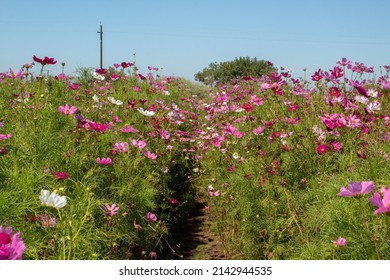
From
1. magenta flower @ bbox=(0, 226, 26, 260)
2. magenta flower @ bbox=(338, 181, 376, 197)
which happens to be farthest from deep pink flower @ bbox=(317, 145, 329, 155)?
magenta flower @ bbox=(0, 226, 26, 260)

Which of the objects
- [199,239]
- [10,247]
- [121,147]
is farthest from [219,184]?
[10,247]

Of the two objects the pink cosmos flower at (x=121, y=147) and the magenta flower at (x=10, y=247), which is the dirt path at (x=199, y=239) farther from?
the magenta flower at (x=10, y=247)

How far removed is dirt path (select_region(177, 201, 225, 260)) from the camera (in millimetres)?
3717

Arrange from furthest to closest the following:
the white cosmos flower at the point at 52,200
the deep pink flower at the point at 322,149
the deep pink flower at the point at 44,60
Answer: the deep pink flower at the point at 44,60 → the deep pink flower at the point at 322,149 → the white cosmos flower at the point at 52,200

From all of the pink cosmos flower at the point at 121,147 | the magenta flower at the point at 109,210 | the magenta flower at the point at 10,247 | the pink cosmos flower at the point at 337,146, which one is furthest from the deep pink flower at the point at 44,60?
the magenta flower at the point at 10,247

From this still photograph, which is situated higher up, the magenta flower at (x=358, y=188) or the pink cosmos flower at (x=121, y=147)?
the magenta flower at (x=358, y=188)

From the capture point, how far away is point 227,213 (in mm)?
3969

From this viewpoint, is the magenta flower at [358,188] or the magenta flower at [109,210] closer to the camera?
the magenta flower at [358,188]

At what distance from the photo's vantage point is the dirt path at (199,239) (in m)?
3.72

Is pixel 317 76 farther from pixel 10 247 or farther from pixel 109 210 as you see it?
pixel 10 247

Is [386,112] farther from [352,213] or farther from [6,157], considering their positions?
[6,157]

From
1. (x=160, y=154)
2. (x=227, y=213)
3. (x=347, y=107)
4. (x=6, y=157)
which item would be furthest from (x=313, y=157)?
(x=6, y=157)

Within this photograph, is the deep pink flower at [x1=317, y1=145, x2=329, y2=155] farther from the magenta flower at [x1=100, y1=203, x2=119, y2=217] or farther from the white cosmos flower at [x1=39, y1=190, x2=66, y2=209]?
the white cosmos flower at [x1=39, y1=190, x2=66, y2=209]
